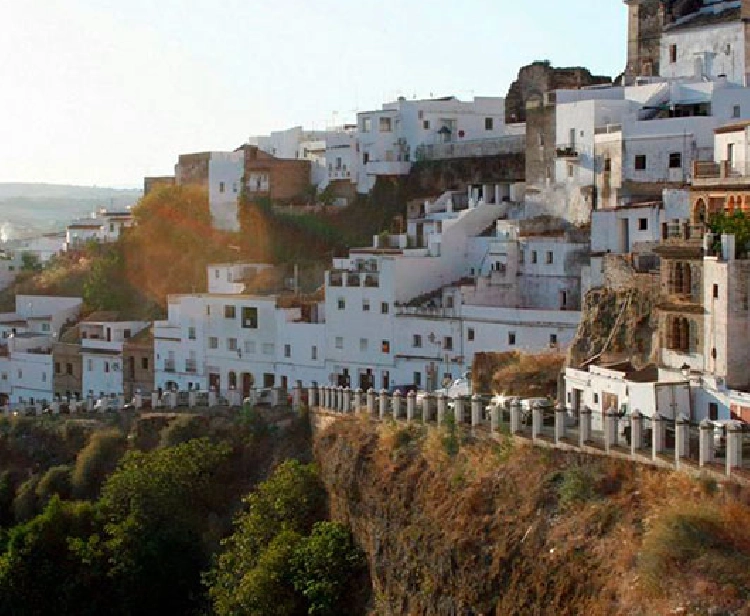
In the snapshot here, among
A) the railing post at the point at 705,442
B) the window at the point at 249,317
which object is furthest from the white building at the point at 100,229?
the railing post at the point at 705,442

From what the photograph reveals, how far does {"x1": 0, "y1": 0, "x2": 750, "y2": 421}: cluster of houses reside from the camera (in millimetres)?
32906

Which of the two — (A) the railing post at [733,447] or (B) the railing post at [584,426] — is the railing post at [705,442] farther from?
(B) the railing post at [584,426]

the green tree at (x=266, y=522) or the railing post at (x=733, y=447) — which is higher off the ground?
the railing post at (x=733, y=447)

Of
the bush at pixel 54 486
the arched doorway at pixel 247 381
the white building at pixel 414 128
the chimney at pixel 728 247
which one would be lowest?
the bush at pixel 54 486

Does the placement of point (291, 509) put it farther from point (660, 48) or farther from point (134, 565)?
point (660, 48)

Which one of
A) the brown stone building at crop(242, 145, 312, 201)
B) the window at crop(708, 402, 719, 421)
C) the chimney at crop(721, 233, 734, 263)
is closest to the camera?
the window at crop(708, 402, 719, 421)

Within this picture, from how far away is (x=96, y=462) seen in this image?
4212 cm

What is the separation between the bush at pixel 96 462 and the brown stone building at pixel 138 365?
9397 mm

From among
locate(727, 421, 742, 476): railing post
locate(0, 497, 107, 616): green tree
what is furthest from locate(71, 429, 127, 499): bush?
locate(727, 421, 742, 476): railing post

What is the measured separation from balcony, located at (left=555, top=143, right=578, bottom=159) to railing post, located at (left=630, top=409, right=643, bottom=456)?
61.5 feet

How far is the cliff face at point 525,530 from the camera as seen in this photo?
25.0 m

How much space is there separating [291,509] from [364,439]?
2.16 m

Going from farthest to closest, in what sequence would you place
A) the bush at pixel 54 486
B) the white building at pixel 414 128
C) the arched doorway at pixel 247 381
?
the white building at pixel 414 128
the arched doorway at pixel 247 381
the bush at pixel 54 486

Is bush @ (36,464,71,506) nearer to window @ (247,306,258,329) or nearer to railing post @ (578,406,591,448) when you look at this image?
window @ (247,306,258,329)
